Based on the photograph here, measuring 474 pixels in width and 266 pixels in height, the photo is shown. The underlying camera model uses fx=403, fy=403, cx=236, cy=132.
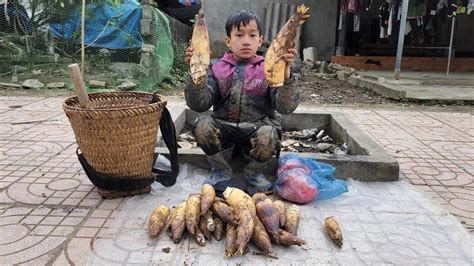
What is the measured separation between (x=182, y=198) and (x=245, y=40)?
1.26 m

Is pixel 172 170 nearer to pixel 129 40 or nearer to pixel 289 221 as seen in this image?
pixel 289 221

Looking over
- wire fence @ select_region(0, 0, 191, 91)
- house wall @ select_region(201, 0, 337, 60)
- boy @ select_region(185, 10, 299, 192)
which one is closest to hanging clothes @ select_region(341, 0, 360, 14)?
house wall @ select_region(201, 0, 337, 60)

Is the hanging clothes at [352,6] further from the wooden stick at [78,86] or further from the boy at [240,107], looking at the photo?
the wooden stick at [78,86]

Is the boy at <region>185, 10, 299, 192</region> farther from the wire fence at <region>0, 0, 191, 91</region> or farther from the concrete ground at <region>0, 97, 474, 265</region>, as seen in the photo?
the wire fence at <region>0, 0, 191, 91</region>

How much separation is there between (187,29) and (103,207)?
1018 cm

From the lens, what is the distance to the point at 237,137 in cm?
317

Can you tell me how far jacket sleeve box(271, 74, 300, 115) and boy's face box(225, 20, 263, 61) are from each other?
41 cm

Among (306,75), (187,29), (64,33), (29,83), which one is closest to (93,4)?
(64,33)

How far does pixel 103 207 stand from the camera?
2.80 meters

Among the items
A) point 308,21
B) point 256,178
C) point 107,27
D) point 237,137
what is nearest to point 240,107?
point 237,137

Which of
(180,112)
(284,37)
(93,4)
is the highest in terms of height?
(93,4)

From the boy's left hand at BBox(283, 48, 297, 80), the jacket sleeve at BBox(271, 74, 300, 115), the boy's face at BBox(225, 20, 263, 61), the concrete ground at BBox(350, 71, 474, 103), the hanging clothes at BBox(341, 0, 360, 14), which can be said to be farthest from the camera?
the hanging clothes at BBox(341, 0, 360, 14)

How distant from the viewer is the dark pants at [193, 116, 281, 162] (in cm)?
294

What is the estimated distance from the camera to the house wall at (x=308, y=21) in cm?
1232
